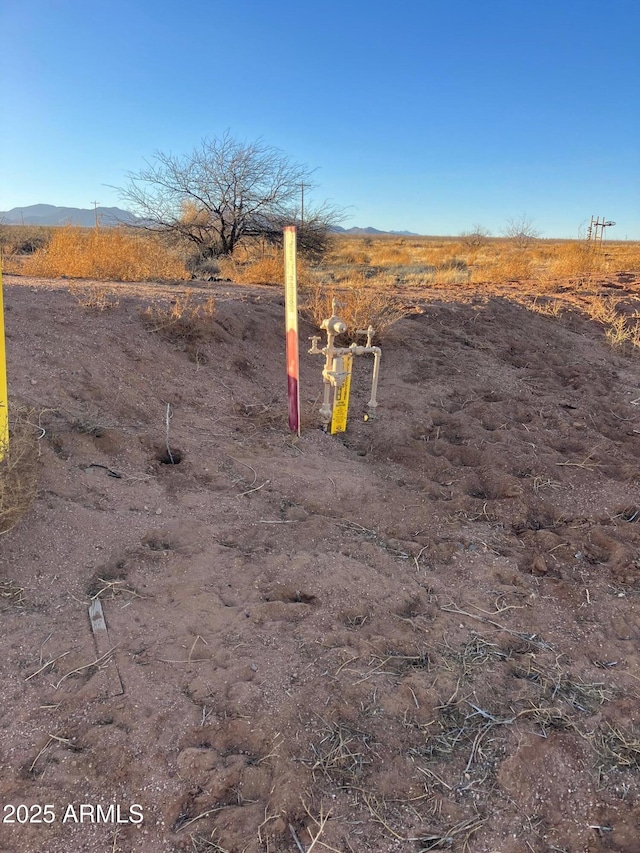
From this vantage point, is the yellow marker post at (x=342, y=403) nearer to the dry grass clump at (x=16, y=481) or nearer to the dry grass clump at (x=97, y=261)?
the dry grass clump at (x=16, y=481)

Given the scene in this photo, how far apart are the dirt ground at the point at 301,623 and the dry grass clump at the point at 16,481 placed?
0.34 feet

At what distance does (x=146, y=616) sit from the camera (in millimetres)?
2346

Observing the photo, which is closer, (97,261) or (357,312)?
(357,312)

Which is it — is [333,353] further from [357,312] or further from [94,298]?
[94,298]

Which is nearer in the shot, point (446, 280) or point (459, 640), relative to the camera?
point (459, 640)

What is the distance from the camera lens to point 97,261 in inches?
313

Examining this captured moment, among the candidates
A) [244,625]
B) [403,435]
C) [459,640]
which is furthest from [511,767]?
[403,435]

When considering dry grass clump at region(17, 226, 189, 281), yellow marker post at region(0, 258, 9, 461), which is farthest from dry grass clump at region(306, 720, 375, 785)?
dry grass clump at region(17, 226, 189, 281)

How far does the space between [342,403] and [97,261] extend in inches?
206

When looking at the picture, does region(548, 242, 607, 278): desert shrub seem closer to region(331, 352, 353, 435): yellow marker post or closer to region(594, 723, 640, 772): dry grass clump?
region(331, 352, 353, 435): yellow marker post

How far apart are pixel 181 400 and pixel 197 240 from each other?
383 inches

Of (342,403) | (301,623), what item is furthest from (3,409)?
(342,403)

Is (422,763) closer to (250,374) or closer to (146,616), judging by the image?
(146,616)

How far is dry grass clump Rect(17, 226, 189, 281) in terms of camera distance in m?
7.96
